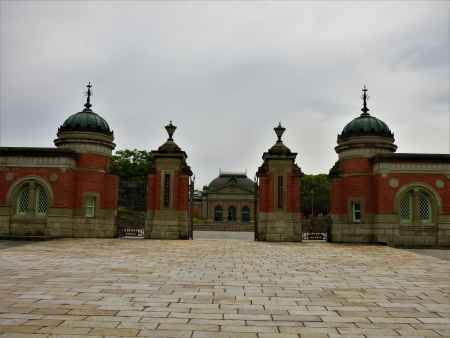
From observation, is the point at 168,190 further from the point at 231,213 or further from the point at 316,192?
the point at 231,213

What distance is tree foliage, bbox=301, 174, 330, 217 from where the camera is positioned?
6562 centimetres

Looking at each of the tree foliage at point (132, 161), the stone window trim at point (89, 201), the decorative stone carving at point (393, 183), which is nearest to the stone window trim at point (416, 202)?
the decorative stone carving at point (393, 183)

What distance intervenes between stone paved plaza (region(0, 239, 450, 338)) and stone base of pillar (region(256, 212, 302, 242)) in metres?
9.07

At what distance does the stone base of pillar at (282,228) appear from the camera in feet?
73.5

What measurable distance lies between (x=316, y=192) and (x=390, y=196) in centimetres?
4430

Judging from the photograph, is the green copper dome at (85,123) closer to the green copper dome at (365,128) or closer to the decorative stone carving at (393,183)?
the green copper dome at (365,128)

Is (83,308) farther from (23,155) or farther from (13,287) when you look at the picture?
(23,155)

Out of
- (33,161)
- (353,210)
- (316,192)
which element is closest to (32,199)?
(33,161)

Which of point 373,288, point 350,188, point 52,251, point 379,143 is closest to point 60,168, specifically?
point 52,251

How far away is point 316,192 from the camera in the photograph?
2596 inches

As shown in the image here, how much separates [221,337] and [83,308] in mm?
2537

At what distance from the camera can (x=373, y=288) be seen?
8.97 meters

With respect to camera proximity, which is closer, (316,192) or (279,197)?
(279,197)

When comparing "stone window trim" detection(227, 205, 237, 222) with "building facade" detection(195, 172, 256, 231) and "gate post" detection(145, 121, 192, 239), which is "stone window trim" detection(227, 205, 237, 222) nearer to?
"building facade" detection(195, 172, 256, 231)
